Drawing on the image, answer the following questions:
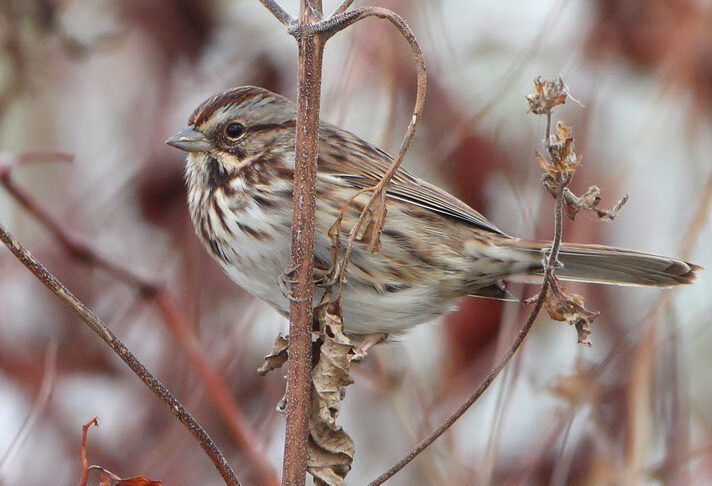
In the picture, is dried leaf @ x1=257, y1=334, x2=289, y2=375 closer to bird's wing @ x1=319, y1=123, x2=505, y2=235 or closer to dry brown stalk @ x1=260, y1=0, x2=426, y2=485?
dry brown stalk @ x1=260, y1=0, x2=426, y2=485

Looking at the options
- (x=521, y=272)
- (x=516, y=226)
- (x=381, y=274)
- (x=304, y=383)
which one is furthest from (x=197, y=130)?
(x=516, y=226)

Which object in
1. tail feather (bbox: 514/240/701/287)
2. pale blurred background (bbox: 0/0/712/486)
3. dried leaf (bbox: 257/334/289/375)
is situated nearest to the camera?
dried leaf (bbox: 257/334/289/375)

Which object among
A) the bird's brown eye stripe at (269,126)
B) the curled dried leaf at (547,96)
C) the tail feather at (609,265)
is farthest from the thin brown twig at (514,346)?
the bird's brown eye stripe at (269,126)

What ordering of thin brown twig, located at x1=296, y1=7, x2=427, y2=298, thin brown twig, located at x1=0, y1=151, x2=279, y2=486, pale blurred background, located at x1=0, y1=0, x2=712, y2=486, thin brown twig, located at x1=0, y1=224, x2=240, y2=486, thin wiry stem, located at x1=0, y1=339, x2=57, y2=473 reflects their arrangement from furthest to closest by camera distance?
1. pale blurred background, located at x1=0, y1=0, x2=712, y2=486
2. thin brown twig, located at x1=0, y1=151, x2=279, y2=486
3. thin wiry stem, located at x1=0, y1=339, x2=57, y2=473
4. thin brown twig, located at x1=296, y1=7, x2=427, y2=298
5. thin brown twig, located at x1=0, y1=224, x2=240, y2=486

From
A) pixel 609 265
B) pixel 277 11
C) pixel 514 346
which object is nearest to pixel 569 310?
pixel 514 346

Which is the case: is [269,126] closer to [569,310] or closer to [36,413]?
[36,413]

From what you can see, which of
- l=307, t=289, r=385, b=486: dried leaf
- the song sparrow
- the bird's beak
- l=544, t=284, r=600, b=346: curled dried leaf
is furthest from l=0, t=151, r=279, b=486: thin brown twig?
l=544, t=284, r=600, b=346: curled dried leaf

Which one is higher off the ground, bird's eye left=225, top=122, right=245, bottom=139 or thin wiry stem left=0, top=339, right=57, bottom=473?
bird's eye left=225, top=122, right=245, bottom=139
